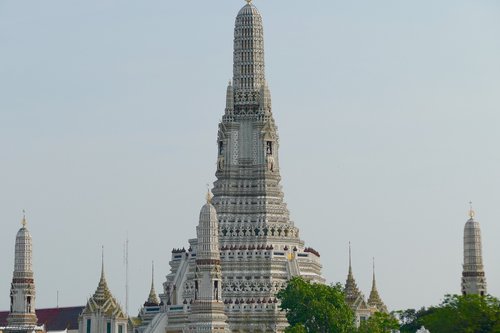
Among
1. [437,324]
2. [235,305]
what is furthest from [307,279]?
[437,324]

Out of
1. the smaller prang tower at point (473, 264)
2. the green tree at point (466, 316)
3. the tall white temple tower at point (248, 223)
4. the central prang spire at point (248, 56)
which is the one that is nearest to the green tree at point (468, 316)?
the green tree at point (466, 316)

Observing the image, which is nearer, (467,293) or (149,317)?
(467,293)

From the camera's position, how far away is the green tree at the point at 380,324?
167 meters

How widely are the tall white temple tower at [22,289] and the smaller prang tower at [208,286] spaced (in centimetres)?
1239

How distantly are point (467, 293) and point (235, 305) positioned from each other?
2163 centimetres

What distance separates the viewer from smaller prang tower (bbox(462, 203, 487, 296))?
17475cm

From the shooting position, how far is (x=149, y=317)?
191750mm

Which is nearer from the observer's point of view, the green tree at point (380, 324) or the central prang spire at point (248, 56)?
the green tree at point (380, 324)

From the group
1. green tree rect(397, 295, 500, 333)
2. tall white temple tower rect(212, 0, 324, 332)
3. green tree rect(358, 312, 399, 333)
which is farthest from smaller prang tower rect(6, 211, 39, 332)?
green tree rect(397, 295, 500, 333)

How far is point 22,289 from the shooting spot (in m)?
178

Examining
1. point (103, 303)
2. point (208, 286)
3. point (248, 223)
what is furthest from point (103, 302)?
point (208, 286)

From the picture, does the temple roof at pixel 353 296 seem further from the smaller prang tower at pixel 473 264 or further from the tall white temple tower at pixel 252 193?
the smaller prang tower at pixel 473 264

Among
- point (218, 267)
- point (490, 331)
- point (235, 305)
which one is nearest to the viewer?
point (490, 331)

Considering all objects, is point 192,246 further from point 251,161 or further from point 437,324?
point 437,324
